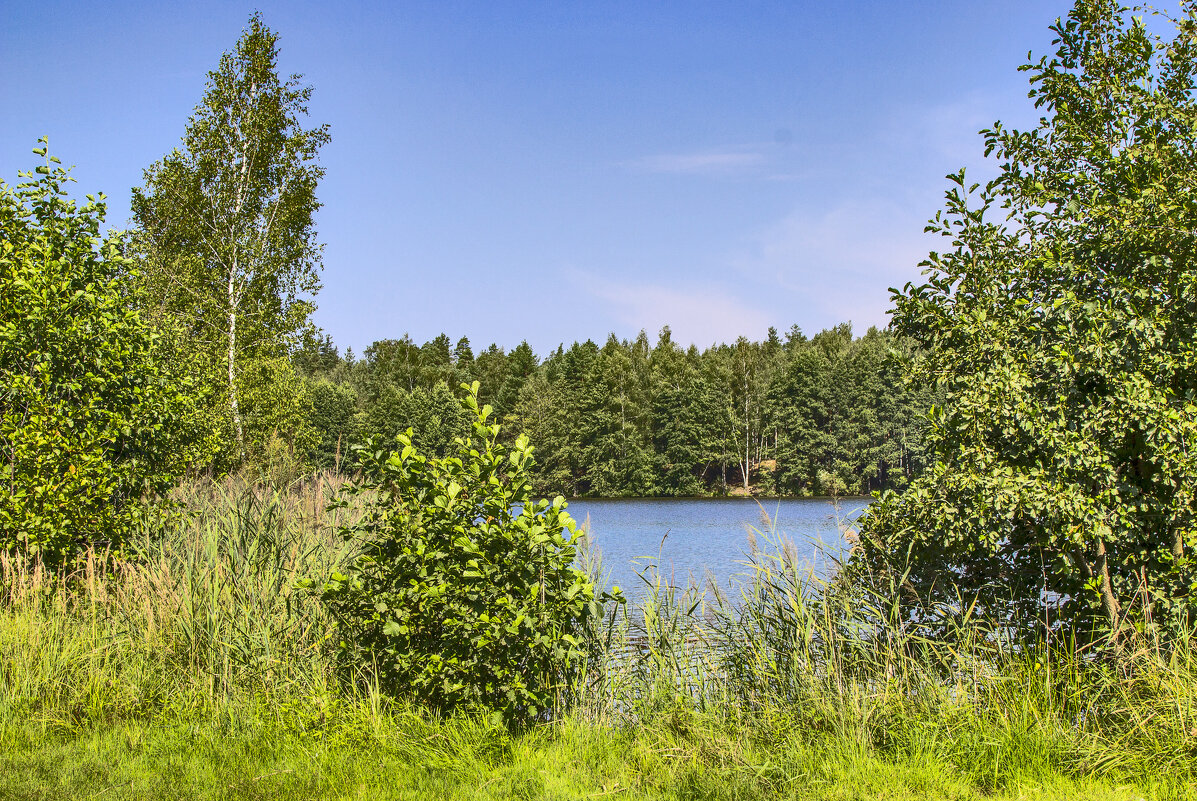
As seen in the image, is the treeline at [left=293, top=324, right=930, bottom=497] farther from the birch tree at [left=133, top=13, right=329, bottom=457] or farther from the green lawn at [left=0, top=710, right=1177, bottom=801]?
the green lawn at [left=0, top=710, right=1177, bottom=801]

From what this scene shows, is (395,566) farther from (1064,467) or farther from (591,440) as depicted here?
(591,440)

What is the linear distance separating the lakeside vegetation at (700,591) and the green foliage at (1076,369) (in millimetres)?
23

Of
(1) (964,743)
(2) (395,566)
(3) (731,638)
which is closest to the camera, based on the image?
(1) (964,743)

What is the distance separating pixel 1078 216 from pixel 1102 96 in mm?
970

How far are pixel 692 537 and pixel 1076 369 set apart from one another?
19.4m

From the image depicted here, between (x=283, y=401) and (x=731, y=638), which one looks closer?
(x=731, y=638)

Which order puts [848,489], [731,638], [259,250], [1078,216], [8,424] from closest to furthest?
[731,638], [1078,216], [8,424], [259,250], [848,489]

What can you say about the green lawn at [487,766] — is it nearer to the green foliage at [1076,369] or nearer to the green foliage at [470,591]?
the green foliage at [470,591]

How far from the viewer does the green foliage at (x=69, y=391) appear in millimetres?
6316

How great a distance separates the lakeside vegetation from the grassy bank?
0.07ft

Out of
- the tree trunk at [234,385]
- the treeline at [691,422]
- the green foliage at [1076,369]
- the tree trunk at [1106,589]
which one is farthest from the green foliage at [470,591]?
the treeline at [691,422]

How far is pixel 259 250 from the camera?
18359 mm

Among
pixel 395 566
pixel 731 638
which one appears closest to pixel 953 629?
pixel 731 638

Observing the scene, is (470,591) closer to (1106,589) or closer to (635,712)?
(635,712)
